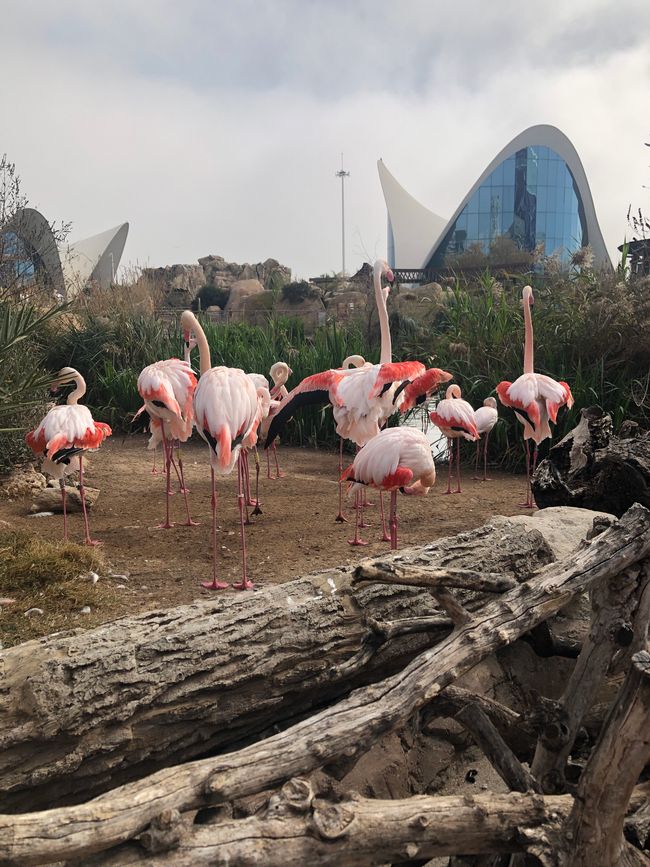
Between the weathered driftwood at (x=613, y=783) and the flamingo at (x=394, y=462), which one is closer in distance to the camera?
the weathered driftwood at (x=613, y=783)

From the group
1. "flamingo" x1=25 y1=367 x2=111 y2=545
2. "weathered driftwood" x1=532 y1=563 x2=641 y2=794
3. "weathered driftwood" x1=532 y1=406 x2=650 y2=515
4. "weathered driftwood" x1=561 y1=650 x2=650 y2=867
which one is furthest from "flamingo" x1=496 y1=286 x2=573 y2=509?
"weathered driftwood" x1=561 y1=650 x2=650 y2=867

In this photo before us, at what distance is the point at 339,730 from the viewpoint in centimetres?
173

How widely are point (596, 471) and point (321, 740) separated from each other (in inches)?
108

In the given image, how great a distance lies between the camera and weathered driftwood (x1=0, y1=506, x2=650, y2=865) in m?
1.44

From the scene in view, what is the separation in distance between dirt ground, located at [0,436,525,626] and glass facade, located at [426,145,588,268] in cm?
3406

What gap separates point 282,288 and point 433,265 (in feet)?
51.6

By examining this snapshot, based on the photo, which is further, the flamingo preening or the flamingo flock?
the flamingo preening

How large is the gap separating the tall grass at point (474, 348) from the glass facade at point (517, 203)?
98.1 ft

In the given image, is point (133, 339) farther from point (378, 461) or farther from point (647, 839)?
point (647, 839)

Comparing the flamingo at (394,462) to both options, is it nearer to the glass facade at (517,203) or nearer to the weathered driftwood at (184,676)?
the weathered driftwood at (184,676)

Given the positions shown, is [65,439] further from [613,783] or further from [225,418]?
[613,783]

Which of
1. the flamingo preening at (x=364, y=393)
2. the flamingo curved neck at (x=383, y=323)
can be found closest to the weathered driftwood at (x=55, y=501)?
the flamingo preening at (x=364, y=393)

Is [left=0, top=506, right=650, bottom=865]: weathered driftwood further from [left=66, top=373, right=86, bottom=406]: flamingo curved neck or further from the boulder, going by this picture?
the boulder

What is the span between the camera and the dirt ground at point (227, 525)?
399cm
